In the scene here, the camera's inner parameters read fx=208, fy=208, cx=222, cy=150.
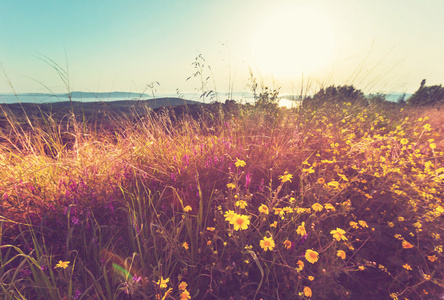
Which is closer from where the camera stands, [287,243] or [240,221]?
[240,221]

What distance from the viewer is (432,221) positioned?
57.2 inches

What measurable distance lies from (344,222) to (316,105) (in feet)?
8.97

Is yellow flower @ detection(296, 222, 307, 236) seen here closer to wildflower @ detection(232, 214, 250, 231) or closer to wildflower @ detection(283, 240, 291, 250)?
wildflower @ detection(283, 240, 291, 250)

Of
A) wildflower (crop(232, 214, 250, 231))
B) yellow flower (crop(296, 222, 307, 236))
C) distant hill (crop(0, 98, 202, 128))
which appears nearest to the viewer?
wildflower (crop(232, 214, 250, 231))

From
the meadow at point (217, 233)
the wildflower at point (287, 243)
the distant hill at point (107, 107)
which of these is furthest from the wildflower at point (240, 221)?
the distant hill at point (107, 107)

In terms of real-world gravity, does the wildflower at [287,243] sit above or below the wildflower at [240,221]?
A: below

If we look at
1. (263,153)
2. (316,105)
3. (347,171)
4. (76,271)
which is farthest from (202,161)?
(316,105)

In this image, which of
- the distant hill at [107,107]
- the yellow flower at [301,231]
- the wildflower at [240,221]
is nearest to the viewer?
the wildflower at [240,221]

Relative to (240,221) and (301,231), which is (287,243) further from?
(240,221)

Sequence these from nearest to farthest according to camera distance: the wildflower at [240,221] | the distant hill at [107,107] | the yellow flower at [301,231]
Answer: the wildflower at [240,221], the yellow flower at [301,231], the distant hill at [107,107]

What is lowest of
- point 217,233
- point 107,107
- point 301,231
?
point 217,233

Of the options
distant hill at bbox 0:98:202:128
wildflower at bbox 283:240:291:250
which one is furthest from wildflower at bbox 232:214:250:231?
distant hill at bbox 0:98:202:128

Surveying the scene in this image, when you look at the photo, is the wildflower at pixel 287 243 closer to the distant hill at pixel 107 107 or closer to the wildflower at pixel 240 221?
the wildflower at pixel 240 221

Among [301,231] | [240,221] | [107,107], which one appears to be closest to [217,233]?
[240,221]
